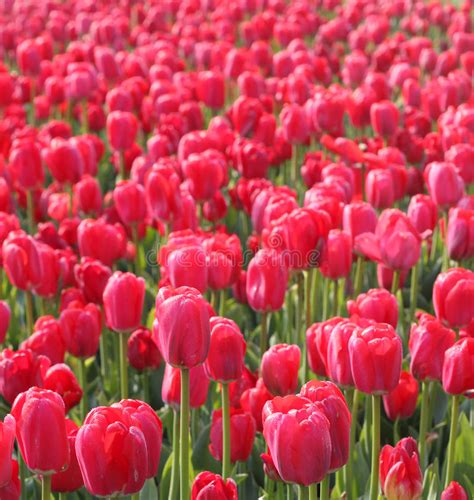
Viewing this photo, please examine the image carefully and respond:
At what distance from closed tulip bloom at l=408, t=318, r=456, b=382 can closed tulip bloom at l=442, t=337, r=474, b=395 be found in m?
0.07

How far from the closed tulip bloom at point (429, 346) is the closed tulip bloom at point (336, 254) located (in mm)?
552

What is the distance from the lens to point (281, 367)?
7.36 feet

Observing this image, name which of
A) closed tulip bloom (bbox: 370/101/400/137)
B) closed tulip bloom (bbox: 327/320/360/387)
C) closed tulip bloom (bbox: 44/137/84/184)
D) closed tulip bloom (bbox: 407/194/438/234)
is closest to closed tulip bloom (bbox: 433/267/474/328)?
closed tulip bloom (bbox: 327/320/360/387)

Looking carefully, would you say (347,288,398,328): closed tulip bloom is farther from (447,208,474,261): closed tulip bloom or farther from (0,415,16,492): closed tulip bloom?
(0,415,16,492): closed tulip bloom

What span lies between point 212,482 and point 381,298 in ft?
2.72

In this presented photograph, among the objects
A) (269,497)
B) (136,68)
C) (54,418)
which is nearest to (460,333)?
(269,497)

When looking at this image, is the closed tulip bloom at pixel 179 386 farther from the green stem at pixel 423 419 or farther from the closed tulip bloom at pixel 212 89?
the closed tulip bloom at pixel 212 89

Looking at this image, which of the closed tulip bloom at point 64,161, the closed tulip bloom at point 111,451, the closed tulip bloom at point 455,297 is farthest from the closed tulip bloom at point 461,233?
the closed tulip bloom at point 64,161

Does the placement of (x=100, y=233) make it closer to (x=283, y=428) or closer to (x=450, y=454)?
(x=450, y=454)

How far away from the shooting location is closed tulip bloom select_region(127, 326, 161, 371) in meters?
2.72

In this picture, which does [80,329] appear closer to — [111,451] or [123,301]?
[123,301]

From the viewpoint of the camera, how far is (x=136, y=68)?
582cm

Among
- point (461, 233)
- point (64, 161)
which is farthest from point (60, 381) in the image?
point (64, 161)

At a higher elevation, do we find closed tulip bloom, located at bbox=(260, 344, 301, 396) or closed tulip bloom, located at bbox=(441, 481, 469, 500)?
closed tulip bloom, located at bbox=(260, 344, 301, 396)
